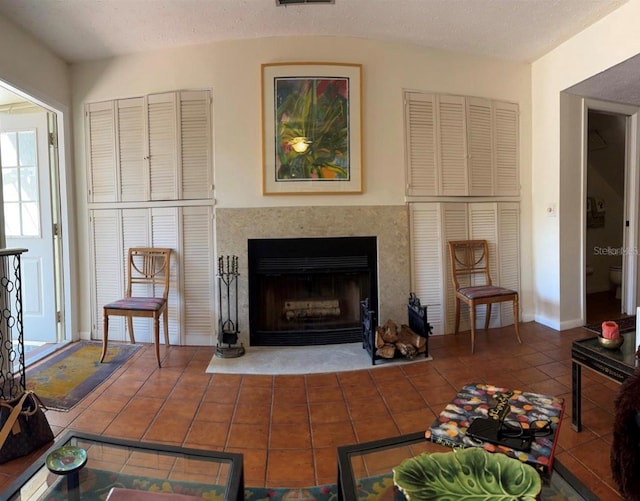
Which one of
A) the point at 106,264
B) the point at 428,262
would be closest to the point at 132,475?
the point at 106,264

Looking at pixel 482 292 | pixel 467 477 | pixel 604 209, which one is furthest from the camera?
pixel 604 209

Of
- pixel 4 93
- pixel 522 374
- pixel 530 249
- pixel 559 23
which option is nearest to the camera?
pixel 522 374

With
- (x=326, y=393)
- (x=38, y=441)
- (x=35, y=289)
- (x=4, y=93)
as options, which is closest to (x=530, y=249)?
(x=326, y=393)

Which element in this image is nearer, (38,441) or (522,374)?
(38,441)

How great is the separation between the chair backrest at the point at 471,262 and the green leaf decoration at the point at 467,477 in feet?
7.39

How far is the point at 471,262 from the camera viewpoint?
317cm

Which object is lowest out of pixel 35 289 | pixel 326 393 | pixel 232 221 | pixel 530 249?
pixel 326 393

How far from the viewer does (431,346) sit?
2.84 meters

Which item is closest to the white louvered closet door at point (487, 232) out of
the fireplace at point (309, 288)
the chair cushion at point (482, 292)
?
the chair cushion at point (482, 292)

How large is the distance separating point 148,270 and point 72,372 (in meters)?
0.89

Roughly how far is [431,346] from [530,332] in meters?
0.98

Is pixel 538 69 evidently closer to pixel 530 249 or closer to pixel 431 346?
pixel 530 249

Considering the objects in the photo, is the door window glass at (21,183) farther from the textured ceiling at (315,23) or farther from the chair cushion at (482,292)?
the chair cushion at (482,292)

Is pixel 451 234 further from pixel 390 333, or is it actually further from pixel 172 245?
pixel 172 245
